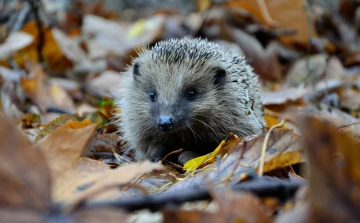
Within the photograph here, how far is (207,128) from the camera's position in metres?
3.73

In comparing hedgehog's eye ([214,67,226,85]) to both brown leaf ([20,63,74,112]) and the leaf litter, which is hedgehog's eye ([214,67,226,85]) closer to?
the leaf litter

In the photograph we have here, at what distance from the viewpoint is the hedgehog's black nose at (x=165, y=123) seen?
329 cm

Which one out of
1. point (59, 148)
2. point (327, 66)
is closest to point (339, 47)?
point (327, 66)

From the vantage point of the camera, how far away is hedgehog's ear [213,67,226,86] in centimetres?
387

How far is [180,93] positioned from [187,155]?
1.93 ft

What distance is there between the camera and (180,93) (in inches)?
144

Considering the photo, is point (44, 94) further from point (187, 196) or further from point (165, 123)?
point (187, 196)

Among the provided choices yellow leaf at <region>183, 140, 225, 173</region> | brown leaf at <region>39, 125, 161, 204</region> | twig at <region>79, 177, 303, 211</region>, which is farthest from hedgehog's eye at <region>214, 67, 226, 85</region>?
twig at <region>79, 177, 303, 211</region>

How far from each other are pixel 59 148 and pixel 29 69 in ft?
13.5

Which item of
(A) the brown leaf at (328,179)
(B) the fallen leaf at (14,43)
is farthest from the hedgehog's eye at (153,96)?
(B) the fallen leaf at (14,43)

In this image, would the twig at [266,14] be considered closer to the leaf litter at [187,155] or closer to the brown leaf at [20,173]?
the leaf litter at [187,155]

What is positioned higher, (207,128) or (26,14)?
(26,14)

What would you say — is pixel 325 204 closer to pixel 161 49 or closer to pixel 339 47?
pixel 161 49

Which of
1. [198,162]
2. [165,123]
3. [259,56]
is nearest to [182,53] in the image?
[165,123]
